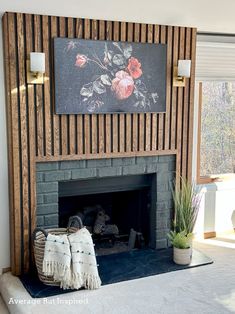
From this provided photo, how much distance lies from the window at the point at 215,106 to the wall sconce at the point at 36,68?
1684 mm

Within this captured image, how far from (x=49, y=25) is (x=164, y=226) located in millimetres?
2110

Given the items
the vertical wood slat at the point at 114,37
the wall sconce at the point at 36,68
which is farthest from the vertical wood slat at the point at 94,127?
the wall sconce at the point at 36,68

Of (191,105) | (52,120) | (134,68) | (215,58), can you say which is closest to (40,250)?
Answer: (52,120)

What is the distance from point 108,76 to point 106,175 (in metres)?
0.86

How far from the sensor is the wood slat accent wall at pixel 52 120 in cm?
354

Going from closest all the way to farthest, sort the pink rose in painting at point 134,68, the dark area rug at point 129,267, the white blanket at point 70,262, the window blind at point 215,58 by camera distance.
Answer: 1. the white blanket at point 70,262
2. the dark area rug at point 129,267
3. the pink rose in painting at point 134,68
4. the window blind at point 215,58

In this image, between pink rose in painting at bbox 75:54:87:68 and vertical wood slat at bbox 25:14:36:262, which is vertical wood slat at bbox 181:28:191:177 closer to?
pink rose in painting at bbox 75:54:87:68

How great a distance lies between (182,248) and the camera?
395cm

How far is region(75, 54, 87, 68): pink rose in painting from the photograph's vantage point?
368 centimetres

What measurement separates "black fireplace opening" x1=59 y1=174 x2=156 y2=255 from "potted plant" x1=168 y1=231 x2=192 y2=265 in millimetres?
377

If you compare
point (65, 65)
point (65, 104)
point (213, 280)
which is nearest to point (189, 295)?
point (213, 280)

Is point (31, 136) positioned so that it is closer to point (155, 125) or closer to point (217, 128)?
point (155, 125)

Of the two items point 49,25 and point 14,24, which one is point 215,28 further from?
point 14,24

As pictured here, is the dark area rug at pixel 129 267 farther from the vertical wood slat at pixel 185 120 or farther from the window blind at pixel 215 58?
the window blind at pixel 215 58
